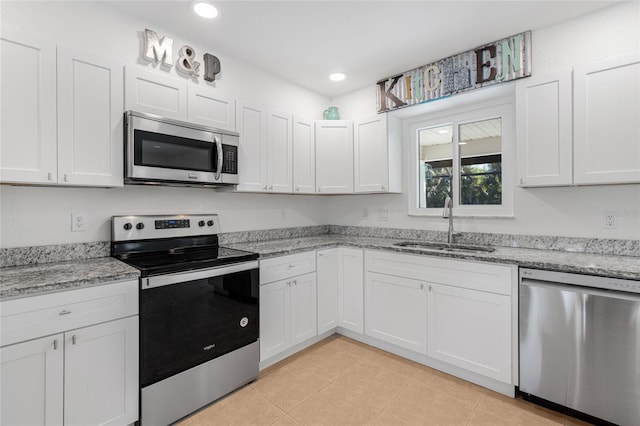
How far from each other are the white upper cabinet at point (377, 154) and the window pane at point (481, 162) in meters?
0.63

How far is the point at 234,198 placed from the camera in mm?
2887

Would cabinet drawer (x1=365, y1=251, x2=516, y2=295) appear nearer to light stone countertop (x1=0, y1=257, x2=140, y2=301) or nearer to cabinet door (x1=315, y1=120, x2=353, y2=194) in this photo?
cabinet door (x1=315, y1=120, x2=353, y2=194)

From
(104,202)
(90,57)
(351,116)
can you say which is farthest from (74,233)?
(351,116)

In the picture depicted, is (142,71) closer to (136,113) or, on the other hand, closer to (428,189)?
(136,113)

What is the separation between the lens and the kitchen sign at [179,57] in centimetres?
225

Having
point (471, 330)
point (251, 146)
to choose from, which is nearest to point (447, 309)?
point (471, 330)

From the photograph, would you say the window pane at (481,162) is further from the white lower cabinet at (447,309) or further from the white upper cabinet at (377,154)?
the white lower cabinet at (447,309)

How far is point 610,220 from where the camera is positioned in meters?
2.14

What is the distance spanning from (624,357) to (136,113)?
3.18 m

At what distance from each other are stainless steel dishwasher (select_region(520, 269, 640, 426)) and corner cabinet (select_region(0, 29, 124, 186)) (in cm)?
279

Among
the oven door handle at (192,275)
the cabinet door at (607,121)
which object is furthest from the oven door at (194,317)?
the cabinet door at (607,121)

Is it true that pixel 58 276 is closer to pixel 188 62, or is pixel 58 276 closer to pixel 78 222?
pixel 78 222

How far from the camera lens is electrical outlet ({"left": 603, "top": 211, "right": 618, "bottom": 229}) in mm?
2127

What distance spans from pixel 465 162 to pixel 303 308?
81.3 inches
